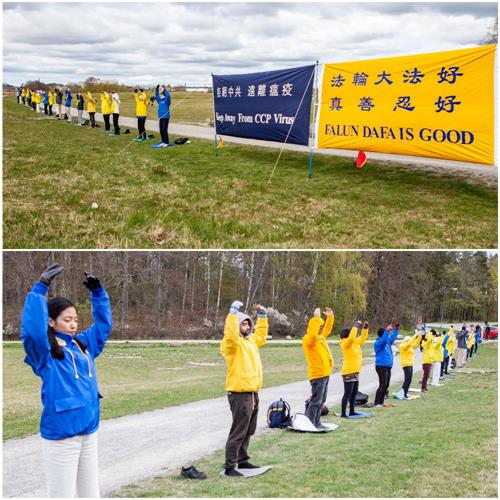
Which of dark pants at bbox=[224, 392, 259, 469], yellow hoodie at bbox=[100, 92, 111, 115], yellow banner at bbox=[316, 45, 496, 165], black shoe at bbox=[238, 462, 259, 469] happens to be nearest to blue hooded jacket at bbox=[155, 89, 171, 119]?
yellow banner at bbox=[316, 45, 496, 165]

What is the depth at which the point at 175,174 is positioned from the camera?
12.9m

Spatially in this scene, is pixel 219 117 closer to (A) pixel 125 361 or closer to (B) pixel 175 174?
(B) pixel 175 174

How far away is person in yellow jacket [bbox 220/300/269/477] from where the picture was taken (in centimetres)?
538

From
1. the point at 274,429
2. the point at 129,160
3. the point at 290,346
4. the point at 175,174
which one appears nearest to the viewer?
the point at 274,429

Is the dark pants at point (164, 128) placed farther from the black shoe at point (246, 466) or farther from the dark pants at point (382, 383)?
the black shoe at point (246, 466)

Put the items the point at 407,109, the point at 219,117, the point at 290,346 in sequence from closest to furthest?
the point at 407,109, the point at 219,117, the point at 290,346

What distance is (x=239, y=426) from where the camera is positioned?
548 cm

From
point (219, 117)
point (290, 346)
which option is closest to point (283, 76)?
point (219, 117)

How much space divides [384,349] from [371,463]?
14.6 ft

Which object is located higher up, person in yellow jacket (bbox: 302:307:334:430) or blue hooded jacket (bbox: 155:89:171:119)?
blue hooded jacket (bbox: 155:89:171:119)

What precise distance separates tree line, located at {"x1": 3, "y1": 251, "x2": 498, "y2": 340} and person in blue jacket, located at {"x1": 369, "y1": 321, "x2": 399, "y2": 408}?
15.5m

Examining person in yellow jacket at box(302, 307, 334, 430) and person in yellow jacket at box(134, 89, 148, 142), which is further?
person in yellow jacket at box(134, 89, 148, 142)

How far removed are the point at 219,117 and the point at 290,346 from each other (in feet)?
35.4

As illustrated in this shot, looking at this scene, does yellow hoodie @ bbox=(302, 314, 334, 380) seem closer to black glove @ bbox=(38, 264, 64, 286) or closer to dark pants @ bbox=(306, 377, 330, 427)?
dark pants @ bbox=(306, 377, 330, 427)
